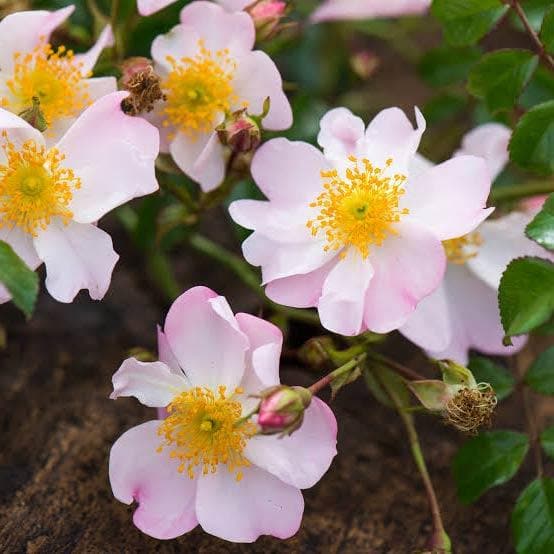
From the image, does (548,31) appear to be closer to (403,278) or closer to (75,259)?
(403,278)

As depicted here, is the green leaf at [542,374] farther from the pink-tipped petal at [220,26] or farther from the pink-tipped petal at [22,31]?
the pink-tipped petal at [22,31]

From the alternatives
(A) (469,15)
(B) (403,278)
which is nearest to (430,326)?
(B) (403,278)

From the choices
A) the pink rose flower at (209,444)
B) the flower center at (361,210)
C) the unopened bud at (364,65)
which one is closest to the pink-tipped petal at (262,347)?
the pink rose flower at (209,444)

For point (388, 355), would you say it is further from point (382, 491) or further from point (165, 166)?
point (165, 166)

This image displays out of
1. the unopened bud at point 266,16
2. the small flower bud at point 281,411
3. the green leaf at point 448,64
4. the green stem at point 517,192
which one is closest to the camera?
the small flower bud at point 281,411

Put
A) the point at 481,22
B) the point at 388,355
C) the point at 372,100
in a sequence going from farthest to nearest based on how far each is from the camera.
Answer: the point at 372,100
the point at 388,355
the point at 481,22

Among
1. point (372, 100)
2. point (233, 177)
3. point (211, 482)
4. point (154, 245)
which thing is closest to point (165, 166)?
point (233, 177)
